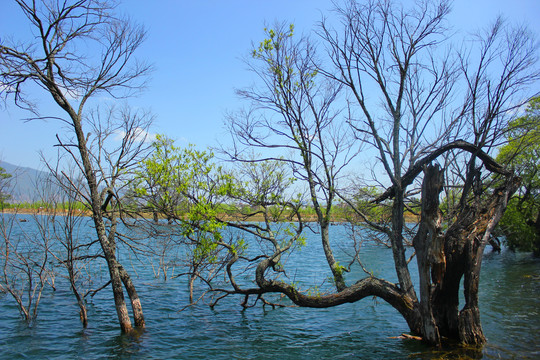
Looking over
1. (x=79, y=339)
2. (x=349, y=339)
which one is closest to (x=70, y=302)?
(x=79, y=339)

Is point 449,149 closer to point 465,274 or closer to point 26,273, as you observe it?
point 465,274

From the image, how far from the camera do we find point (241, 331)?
11.6m

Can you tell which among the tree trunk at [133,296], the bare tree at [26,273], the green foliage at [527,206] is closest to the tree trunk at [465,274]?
the tree trunk at [133,296]

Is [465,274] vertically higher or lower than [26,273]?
higher

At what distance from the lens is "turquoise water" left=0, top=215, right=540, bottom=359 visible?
948 centimetres

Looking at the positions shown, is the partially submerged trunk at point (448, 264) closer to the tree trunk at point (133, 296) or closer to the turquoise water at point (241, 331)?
the turquoise water at point (241, 331)

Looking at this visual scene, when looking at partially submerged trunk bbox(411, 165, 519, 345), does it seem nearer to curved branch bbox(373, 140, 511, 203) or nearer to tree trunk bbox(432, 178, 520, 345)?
tree trunk bbox(432, 178, 520, 345)

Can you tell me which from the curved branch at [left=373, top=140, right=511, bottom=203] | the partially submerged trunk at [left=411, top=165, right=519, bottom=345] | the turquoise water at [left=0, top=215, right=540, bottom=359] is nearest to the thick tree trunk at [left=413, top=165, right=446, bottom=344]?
the partially submerged trunk at [left=411, top=165, right=519, bottom=345]

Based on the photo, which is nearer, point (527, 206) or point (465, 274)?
point (465, 274)

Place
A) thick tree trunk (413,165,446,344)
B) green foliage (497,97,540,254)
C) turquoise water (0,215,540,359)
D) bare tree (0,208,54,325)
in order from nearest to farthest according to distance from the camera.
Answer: thick tree trunk (413,165,446,344) → turquoise water (0,215,540,359) → bare tree (0,208,54,325) → green foliage (497,97,540,254)

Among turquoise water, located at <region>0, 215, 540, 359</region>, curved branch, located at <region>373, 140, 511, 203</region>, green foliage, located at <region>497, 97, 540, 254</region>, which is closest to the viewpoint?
curved branch, located at <region>373, 140, 511, 203</region>

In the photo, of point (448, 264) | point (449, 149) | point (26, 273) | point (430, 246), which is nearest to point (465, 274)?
point (448, 264)

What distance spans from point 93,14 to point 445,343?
11.0 meters

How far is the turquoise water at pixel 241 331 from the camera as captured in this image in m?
9.48
